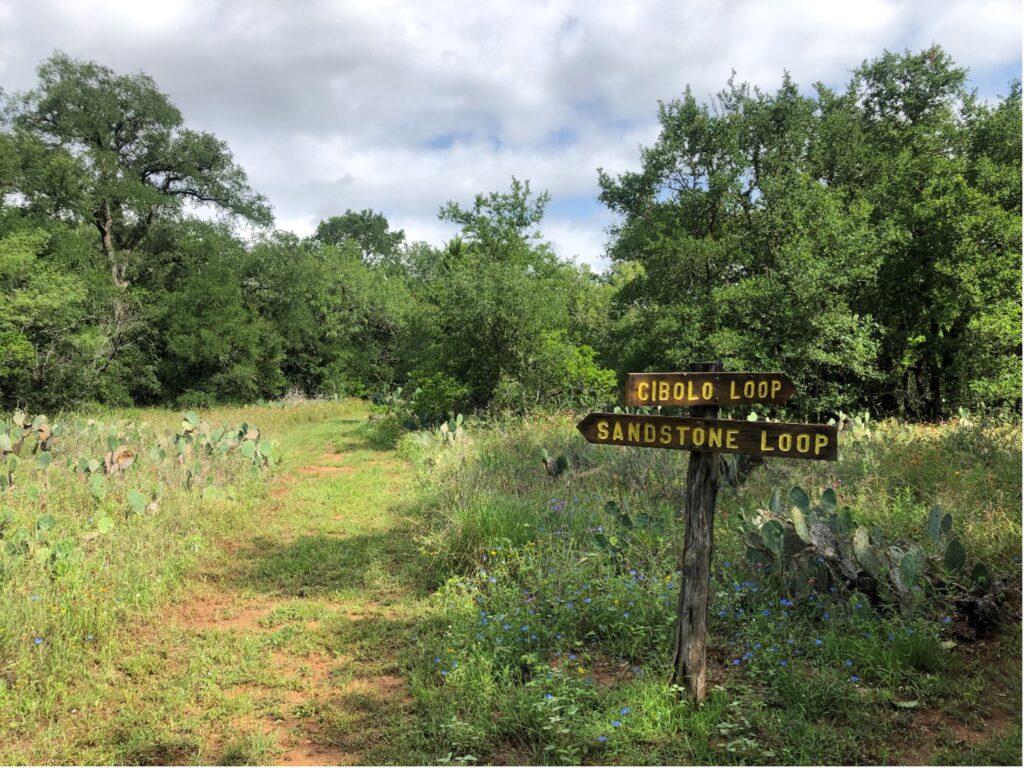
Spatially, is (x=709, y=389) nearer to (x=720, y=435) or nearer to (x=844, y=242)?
(x=720, y=435)

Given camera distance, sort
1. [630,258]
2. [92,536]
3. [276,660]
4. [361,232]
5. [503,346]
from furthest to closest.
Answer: [361,232] < [630,258] < [503,346] < [92,536] < [276,660]

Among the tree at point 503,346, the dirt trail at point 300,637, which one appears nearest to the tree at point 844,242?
the tree at point 503,346

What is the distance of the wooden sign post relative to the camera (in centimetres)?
287

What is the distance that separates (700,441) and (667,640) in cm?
119

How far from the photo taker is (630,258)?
66.6 ft

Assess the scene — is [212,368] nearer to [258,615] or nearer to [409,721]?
[258,615]

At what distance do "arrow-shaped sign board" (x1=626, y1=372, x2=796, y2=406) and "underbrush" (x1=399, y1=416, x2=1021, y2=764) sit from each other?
132cm

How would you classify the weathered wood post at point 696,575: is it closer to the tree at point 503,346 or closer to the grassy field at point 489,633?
the grassy field at point 489,633

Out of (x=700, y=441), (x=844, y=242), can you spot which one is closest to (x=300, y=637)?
(x=700, y=441)

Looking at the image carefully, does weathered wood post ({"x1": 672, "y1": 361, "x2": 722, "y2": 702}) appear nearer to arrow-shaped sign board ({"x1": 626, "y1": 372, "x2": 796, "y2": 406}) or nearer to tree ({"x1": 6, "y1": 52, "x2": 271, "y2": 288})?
arrow-shaped sign board ({"x1": 626, "y1": 372, "x2": 796, "y2": 406})

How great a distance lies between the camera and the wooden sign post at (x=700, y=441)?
2871 mm

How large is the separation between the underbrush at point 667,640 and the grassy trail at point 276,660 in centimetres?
33

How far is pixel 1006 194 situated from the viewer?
14.5 meters

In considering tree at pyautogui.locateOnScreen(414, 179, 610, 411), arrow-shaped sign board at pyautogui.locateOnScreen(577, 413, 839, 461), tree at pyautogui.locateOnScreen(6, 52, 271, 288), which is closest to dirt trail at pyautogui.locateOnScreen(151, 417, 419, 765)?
arrow-shaped sign board at pyautogui.locateOnScreen(577, 413, 839, 461)
